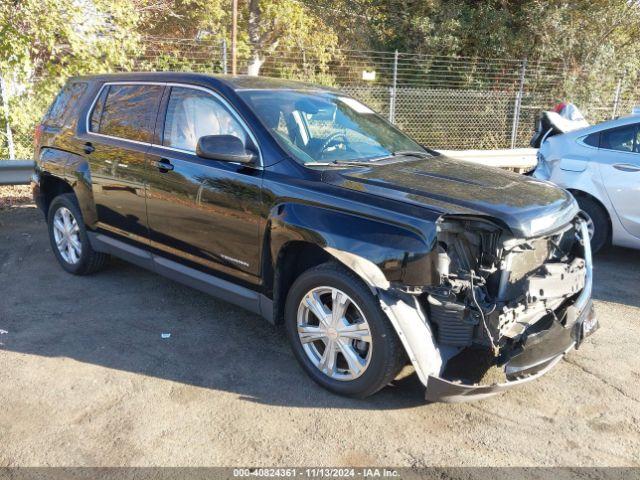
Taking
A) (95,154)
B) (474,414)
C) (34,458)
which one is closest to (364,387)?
(474,414)

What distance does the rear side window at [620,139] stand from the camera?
19.6 feet

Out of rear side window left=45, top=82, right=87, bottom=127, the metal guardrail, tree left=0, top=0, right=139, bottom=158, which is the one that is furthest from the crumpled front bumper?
tree left=0, top=0, right=139, bottom=158

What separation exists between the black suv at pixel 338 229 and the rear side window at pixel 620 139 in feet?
8.50

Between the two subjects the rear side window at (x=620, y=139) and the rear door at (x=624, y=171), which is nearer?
the rear door at (x=624, y=171)

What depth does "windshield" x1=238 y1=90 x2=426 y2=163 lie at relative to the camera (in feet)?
13.0

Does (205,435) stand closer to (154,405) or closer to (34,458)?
(154,405)

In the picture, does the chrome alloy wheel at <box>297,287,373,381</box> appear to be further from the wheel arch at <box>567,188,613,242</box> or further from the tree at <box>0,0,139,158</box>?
the tree at <box>0,0,139,158</box>

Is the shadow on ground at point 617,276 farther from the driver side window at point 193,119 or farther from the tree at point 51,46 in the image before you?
the tree at point 51,46

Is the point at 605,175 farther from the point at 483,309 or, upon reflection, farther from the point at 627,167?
the point at 483,309

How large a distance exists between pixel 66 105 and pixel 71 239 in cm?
128

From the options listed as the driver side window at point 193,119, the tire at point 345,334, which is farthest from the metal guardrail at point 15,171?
the tire at point 345,334

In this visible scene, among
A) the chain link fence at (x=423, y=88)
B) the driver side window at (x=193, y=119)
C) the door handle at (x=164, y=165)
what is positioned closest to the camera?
the driver side window at (x=193, y=119)

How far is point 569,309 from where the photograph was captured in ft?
11.3

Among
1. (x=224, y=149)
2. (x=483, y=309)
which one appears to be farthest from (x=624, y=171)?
(x=224, y=149)
